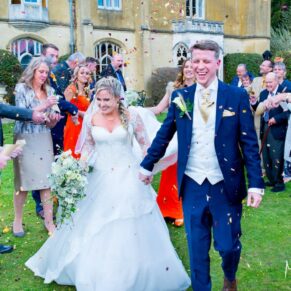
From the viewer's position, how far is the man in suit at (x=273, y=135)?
814cm

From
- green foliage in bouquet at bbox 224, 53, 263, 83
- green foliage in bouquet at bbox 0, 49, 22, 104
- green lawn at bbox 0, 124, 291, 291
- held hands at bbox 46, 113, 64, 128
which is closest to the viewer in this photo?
green lawn at bbox 0, 124, 291, 291

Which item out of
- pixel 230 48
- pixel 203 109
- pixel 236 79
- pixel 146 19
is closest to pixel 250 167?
pixel 203 109

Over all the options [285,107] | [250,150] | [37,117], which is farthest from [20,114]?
[285,107]

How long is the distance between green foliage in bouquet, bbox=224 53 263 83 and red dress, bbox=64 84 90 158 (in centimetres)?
2559

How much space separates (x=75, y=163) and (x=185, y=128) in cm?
125

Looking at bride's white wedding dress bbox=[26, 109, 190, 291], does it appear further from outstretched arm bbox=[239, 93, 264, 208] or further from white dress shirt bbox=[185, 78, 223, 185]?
outstretched arm bbox=[239, 93, 264, 208]

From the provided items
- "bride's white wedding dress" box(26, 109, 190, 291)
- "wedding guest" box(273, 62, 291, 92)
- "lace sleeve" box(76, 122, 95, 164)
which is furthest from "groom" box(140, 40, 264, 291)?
"wedding guest" box(273, 62, 291, 92)

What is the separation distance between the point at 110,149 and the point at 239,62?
2892cm

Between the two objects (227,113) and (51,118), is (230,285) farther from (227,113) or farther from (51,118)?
(51,118)

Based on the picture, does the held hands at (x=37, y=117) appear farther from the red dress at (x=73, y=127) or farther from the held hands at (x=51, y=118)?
the red dress at (x=73, y=127)

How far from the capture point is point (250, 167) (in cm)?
376

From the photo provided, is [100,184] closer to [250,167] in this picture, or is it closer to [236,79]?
[250,167]

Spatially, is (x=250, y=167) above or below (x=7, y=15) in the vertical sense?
below

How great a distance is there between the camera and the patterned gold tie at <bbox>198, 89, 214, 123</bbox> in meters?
3.82
